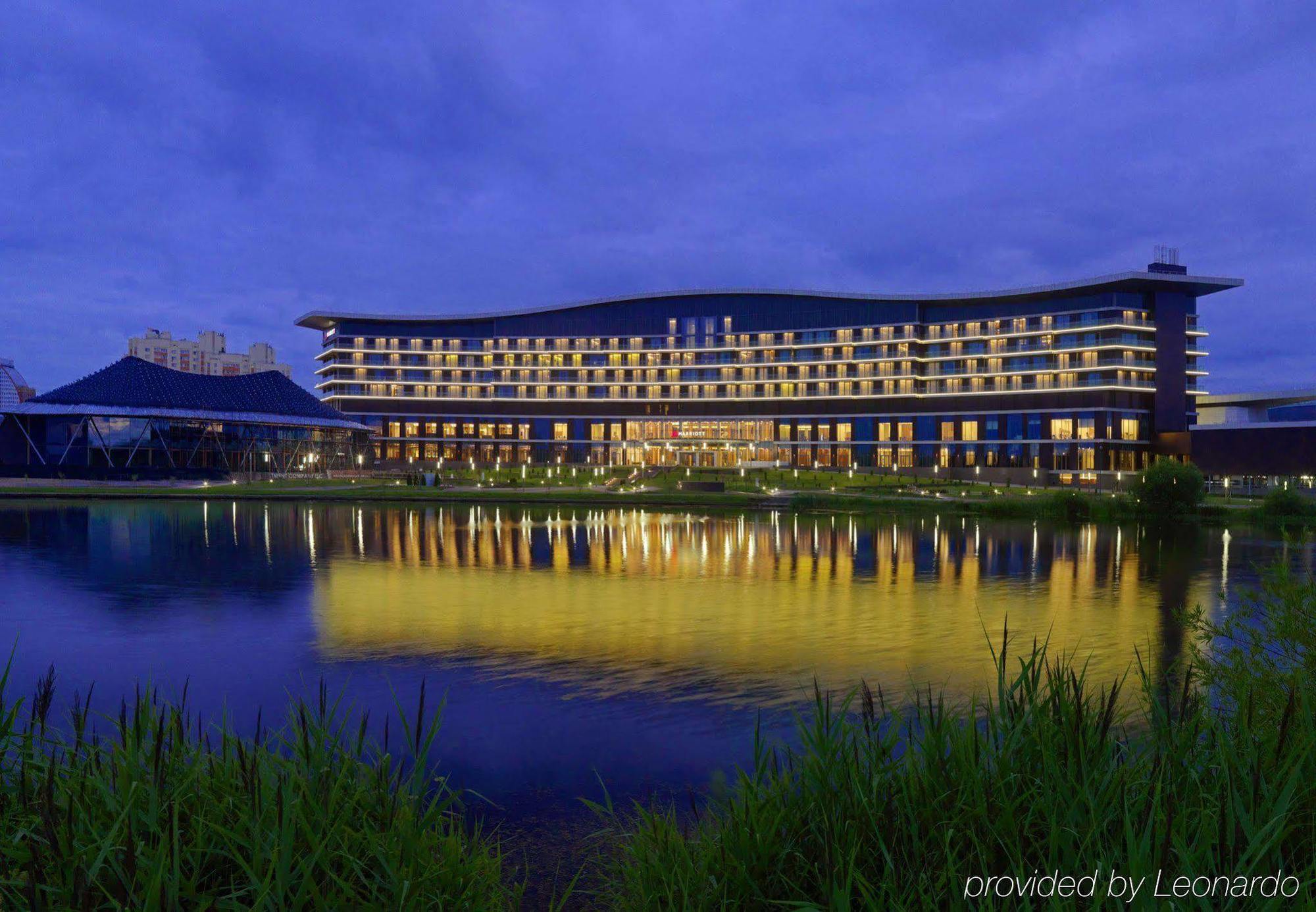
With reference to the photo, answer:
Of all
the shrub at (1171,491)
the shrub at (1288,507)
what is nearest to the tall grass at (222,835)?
the shrub at (1171,491)

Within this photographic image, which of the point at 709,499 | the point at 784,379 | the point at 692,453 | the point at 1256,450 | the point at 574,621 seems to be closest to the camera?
the point at 574,621

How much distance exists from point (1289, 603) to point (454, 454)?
126946 millimetres

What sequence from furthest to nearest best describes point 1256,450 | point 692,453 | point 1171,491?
point 692,453, point 1256,450, point 1171,491

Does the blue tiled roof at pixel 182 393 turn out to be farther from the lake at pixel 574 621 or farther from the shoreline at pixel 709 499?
the lake at pixel 574 621

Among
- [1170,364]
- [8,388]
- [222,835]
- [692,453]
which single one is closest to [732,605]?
[222,835]

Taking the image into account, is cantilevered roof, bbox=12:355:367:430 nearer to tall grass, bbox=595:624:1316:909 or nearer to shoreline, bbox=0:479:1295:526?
shoreline, bbox=0:479:1295:526

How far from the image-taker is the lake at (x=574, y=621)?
10.4 metres

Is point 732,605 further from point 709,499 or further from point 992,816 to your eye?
point 709,499

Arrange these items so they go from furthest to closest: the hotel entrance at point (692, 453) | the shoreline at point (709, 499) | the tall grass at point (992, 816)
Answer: the hotel entrance at point (692, 453), the shoreline at point (709, 499), the tall grass at point (992, 816)

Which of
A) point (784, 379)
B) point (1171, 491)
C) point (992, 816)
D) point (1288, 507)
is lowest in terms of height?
point (1288, 507)

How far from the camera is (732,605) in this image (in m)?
19.0

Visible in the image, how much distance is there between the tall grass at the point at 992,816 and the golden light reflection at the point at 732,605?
5389 millimetres

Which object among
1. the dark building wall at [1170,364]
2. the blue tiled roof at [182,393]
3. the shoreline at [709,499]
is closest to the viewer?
the shoreline at [709,499]

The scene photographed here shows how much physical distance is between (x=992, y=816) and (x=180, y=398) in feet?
306
